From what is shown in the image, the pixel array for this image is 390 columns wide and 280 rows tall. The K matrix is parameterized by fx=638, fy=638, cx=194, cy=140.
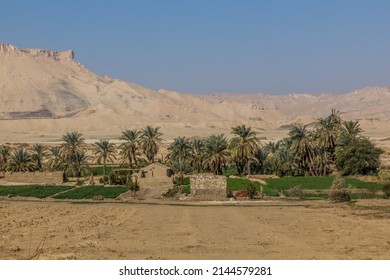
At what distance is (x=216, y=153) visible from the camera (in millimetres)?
75438

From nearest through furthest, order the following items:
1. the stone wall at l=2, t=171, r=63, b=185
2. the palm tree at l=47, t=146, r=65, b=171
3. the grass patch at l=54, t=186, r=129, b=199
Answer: the grass patch at l=54, t=186, r=129, b=199, the stone wall at l=2, t=171, r=63, b=185, the palm tree at l=47, t=146, r=65, b=171

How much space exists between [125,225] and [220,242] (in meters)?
9.24

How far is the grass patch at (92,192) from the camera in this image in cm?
5956

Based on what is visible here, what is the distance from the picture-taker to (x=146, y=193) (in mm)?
62125

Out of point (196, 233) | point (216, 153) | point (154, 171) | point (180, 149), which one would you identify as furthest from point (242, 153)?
point (196, 233)

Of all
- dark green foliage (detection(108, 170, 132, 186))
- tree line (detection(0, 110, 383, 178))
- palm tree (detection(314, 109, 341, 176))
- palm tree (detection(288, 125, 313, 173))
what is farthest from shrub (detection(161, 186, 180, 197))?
palm tree (detection(314, 109, 341, 176))

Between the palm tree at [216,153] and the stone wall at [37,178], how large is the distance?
17.5 meters

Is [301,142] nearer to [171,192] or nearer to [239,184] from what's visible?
[239,184]

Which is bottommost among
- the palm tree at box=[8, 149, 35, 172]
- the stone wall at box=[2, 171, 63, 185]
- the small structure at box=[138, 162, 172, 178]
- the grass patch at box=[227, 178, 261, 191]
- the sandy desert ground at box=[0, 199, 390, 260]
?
the sandy desert ground at box=[0, 199, 390, 260]

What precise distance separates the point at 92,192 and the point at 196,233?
34513mm

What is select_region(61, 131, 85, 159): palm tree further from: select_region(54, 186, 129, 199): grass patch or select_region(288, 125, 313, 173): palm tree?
select_region(288, 125, 313, 173): palm tree

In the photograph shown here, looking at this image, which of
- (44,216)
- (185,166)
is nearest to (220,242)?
(44,216)

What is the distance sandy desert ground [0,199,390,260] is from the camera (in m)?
22.0

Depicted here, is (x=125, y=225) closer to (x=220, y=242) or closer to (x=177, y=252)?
(x=220, y=242)
